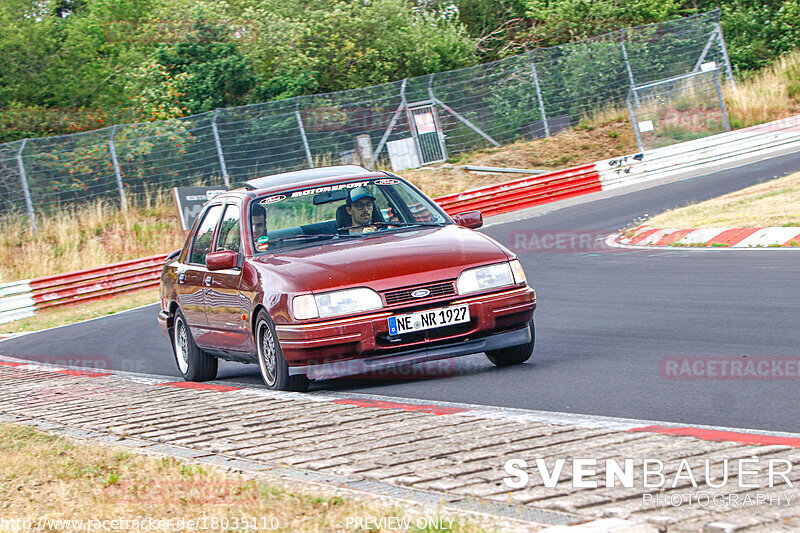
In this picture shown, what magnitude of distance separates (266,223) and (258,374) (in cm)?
188

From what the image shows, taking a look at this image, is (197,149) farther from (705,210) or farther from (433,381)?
(433,381)

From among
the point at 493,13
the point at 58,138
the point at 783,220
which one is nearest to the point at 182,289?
the point at 783,220

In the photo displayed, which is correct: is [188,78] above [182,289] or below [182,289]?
above

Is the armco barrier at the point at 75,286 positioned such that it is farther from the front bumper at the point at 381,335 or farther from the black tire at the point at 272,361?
the front bumper at the point at 381,335

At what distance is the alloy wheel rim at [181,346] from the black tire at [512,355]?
312 cm

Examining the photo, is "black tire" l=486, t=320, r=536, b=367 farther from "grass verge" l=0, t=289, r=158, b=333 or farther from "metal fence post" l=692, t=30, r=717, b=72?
"metal fence post" l=692, t=30, r=717, b=72

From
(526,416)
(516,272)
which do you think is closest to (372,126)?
(516,272)

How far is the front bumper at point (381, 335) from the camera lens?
727cm

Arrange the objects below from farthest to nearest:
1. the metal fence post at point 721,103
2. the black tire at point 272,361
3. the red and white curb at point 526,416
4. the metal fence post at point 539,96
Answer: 1. the metal fence post at point 539,96
2. the metal fence post at point 721,103
3. the black tire at point 272,361
4. the red and white curb at point 526,416

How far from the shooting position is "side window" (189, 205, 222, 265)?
373 inches

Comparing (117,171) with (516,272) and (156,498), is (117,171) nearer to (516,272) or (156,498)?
(516,272)

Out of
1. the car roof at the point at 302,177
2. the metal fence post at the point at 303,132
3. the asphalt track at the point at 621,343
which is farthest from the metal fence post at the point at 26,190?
the car roof at the point at 302,177

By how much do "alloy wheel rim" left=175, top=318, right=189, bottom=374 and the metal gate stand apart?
65.6 ft

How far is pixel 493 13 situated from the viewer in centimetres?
4478
